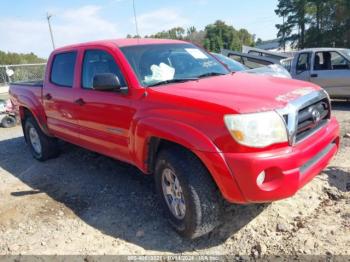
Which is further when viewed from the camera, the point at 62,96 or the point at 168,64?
the point at 62,96

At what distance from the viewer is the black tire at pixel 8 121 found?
35.6 ft

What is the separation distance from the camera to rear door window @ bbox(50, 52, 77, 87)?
522 centimetres

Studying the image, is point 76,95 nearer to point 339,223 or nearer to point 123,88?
point 123,88

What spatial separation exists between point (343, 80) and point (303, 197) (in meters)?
6.39

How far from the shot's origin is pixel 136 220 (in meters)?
4.07

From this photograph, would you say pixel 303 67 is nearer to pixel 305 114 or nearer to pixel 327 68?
pixel 327 68

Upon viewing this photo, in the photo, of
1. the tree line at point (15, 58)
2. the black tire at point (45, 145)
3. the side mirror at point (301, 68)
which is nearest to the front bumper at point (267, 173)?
the black tire at point (45, 145)

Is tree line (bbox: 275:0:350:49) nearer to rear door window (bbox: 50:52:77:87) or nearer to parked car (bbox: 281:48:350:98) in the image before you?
parked car (bbox: 281:48:350:98)

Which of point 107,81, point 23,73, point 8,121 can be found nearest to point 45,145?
A: point 107,81

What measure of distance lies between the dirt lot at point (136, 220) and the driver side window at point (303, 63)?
4971mm

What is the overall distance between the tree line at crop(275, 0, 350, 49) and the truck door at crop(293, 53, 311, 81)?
28269 mm

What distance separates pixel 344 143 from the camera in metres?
5.76

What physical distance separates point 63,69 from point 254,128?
3476mm

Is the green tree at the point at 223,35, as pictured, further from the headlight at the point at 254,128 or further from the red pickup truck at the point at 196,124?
the headlight at the point at 254,128
